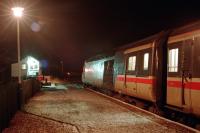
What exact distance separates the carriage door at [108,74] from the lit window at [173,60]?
10.8 metres

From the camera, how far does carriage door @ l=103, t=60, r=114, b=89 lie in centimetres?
2380

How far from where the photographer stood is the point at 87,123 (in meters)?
12.6

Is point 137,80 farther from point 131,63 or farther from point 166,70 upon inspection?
point 166,70

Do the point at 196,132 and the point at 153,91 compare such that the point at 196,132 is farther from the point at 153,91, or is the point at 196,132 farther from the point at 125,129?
the point at 153,91

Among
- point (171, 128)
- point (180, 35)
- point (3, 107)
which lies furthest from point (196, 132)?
point (3, 107)

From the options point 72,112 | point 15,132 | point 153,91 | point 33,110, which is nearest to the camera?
point 15,132

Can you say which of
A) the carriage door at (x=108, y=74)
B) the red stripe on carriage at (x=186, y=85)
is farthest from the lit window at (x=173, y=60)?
the carriage door at (x=108, y=74)

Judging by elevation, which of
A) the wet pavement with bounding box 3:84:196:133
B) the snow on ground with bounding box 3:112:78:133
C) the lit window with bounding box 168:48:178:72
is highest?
the lit window with bounding box 168:48:178:72

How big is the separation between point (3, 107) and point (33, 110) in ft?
16.3

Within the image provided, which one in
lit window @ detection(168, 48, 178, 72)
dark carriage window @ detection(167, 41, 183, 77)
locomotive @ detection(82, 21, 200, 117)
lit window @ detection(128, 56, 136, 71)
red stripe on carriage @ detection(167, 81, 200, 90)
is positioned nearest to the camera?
red stripe on carriage @ detection(167, 81, 200, 90)

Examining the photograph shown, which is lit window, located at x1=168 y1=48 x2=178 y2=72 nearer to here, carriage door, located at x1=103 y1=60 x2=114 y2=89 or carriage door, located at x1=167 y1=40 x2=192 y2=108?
carriage door, located at x1=167 y1=40 x2=192 y2=108

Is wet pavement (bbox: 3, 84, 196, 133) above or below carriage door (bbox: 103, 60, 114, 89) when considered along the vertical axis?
below

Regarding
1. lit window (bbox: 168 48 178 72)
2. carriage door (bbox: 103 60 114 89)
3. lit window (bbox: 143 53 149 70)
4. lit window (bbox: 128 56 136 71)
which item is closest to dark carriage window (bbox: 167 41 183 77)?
lit window (bbox: 168 48 178 72)

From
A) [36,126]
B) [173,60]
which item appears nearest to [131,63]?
[173,60]
